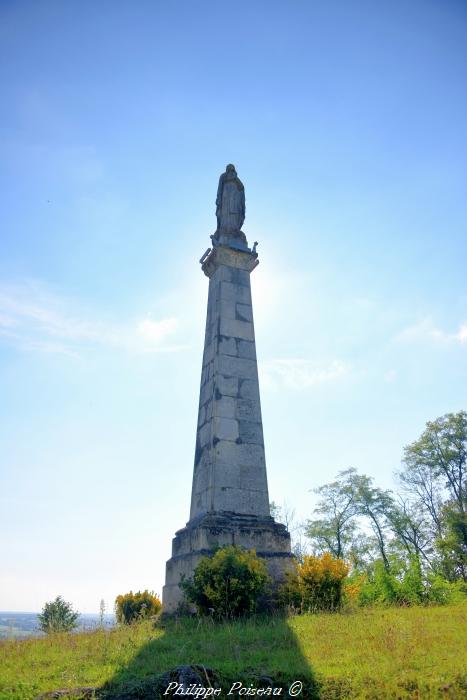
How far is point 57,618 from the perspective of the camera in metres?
11.9

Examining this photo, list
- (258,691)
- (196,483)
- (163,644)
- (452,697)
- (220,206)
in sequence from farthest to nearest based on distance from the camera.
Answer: (220,206) < (196,483) < (163,644) < (258,691) < (452,697)

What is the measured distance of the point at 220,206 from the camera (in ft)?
44.6

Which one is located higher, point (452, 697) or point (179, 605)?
point (179, 605)

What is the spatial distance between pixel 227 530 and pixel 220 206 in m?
8.57

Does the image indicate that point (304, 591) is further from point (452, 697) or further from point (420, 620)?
point (452, 697)

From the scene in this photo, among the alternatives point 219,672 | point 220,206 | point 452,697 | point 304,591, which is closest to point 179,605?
point 304,591

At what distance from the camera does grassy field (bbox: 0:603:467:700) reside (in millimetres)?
4418

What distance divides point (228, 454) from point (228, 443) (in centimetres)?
23

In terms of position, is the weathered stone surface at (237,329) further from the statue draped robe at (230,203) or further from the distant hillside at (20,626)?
the distant hillside at (20,626)

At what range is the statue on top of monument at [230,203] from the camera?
43.2 feet

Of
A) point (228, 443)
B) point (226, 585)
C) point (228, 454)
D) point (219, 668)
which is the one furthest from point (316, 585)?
point (219, 668)

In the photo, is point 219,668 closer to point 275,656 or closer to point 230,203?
point 275,656

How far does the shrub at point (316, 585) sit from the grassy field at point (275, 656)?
35.3 inches

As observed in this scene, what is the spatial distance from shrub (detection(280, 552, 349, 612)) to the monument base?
0.40 m
